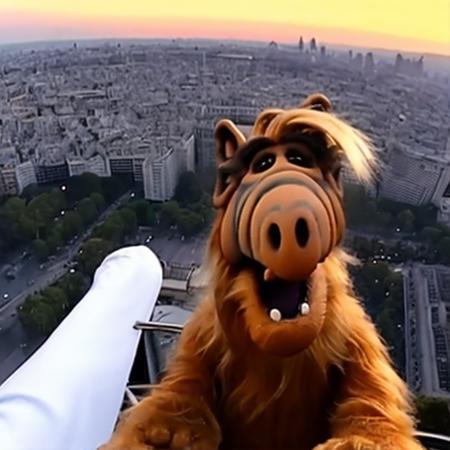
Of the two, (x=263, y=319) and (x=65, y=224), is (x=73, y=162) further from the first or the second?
(x=263, y=319)

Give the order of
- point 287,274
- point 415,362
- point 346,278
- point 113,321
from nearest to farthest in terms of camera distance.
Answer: point 287,274, point 346,278, point 113,321, point 415,362

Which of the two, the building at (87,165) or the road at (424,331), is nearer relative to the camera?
the road at (424,331)

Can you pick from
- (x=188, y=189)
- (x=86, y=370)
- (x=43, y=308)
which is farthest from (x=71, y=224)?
(x=86, y=370)

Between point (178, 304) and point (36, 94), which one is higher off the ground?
point (36, 94)

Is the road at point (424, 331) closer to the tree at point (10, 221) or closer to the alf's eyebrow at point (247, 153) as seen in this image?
the alf's eyebrow at point (247, 153)

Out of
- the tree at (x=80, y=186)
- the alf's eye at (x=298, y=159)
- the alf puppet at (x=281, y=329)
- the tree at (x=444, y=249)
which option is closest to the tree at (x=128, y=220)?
the tree at (x=80, y=186)

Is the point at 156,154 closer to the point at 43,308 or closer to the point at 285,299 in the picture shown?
the point at 43,308

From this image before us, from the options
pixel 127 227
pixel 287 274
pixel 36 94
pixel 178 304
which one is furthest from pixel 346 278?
pixel 36 94
